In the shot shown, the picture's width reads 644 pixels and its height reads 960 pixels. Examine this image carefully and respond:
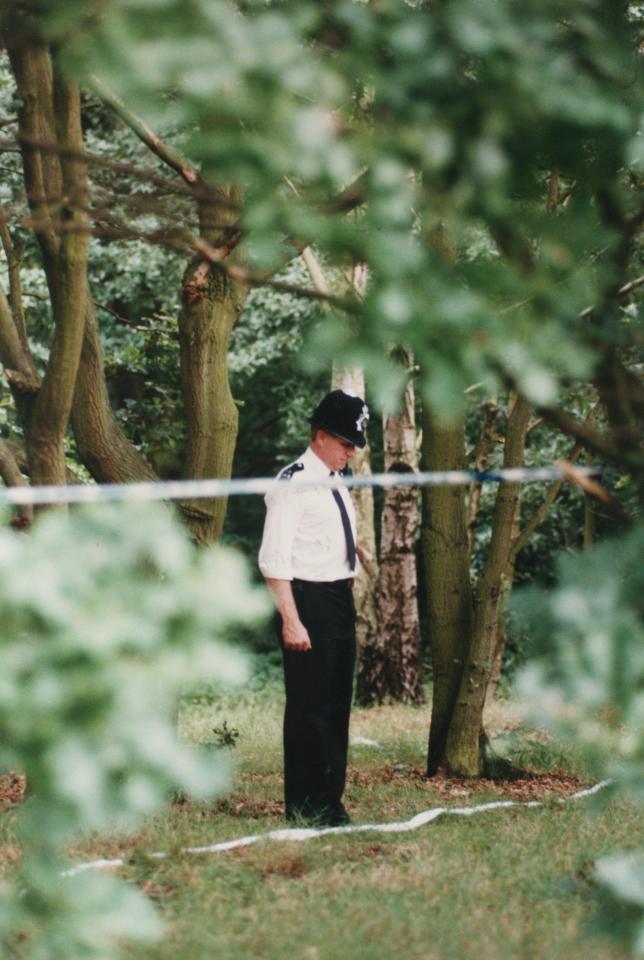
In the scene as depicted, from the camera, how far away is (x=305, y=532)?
5.88 metres

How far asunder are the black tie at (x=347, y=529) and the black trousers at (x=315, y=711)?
0.42ft

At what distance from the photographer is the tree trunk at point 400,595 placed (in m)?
12.0

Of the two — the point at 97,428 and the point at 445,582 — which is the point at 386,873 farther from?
the point at 445,582

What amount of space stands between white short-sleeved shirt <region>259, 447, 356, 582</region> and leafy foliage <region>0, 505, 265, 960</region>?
3.42 meters

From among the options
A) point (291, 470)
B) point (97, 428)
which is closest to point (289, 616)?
point (291, 470)

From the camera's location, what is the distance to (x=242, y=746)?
876 cm

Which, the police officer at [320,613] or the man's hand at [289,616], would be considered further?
the police officer at [320,613]

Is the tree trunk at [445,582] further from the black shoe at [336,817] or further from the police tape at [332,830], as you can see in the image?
the black shoe at [336,817]

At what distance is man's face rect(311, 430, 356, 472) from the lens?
5.95 meters

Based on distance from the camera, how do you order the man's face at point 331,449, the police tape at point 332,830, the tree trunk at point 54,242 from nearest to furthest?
the police tape at point 332,830, the tree trunk at point 54,242, the man's face at point 331,449

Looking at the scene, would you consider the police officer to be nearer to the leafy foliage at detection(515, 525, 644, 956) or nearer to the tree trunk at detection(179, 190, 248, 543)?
the tree trunk at detection(179, 190, 248, 543)

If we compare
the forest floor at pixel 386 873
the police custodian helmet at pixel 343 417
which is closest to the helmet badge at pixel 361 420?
the police custodian helmet at pixel 343 417

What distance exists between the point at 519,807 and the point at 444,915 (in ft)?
7.32

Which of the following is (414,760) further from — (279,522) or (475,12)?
(475,12)
